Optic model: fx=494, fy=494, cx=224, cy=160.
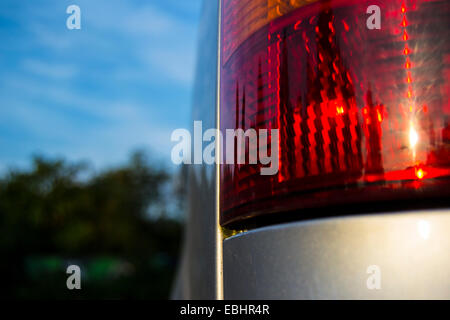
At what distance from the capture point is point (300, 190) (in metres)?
0.83

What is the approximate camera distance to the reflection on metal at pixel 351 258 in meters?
0.70

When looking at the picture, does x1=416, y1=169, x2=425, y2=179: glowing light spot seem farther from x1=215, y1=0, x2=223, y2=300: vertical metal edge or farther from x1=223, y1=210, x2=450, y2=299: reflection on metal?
x1=215, y1=0, x2=223, y2=300: vertical metal edge

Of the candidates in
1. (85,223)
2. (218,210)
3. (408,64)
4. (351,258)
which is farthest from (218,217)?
(85,223)

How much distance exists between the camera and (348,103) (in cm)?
82

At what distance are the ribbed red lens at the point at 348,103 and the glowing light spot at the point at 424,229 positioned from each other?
45 millimetres

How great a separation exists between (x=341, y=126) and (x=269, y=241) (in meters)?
0.23

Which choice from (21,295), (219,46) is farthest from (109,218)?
(219,46)

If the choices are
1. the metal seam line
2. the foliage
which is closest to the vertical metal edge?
the metal seam line

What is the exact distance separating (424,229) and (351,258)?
115 mm

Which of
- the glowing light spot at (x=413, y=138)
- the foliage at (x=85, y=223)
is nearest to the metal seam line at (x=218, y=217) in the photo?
the glowing light spot at (x=413, y=138)

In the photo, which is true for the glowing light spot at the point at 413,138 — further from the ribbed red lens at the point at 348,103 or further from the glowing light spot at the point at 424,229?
the glowing light spot at the point at 424,229

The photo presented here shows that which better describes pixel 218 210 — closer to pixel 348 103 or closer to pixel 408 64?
pixel 348 103
